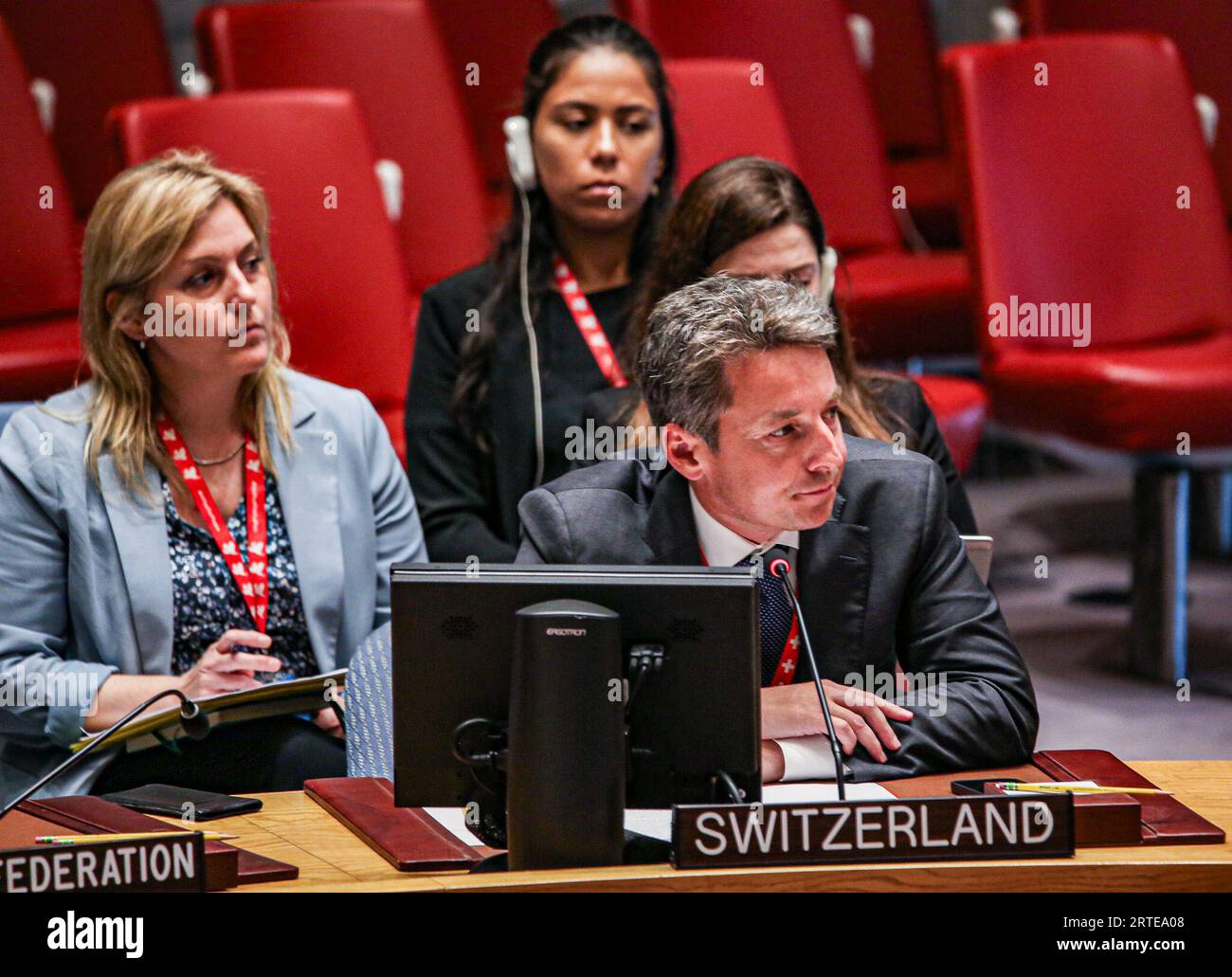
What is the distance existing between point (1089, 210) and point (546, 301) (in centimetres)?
117

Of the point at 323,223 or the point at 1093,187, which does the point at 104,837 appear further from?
the point at 1093,187

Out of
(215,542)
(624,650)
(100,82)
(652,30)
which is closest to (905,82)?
(652,30)

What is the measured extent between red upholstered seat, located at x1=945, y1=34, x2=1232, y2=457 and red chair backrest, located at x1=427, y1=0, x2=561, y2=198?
0.84 m

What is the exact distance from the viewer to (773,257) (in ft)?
6.54

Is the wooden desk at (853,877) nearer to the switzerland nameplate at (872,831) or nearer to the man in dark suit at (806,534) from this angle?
the switzerland nameplate at (872,831)

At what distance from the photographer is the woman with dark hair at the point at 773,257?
1.99 meters

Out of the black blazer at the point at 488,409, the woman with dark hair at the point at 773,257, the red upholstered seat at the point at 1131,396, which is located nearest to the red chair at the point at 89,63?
the black blazer at the point at 488,409

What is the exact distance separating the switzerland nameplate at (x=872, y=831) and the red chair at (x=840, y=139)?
2057 mm

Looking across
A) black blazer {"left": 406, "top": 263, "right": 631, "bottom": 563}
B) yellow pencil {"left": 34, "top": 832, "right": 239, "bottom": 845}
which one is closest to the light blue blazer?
black blazer {"left": 406, "top": 263, "right": 631, "bottom": 563}

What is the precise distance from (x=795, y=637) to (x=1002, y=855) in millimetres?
375

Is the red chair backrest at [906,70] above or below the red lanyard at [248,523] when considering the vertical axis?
above

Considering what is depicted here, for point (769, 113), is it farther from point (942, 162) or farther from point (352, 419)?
point (352, 419)

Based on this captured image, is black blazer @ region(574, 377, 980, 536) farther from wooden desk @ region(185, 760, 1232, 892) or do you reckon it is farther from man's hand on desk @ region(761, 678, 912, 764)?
wooden desk @ region(185, 760, 1232, 892)

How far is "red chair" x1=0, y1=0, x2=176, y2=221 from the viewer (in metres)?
3.08
